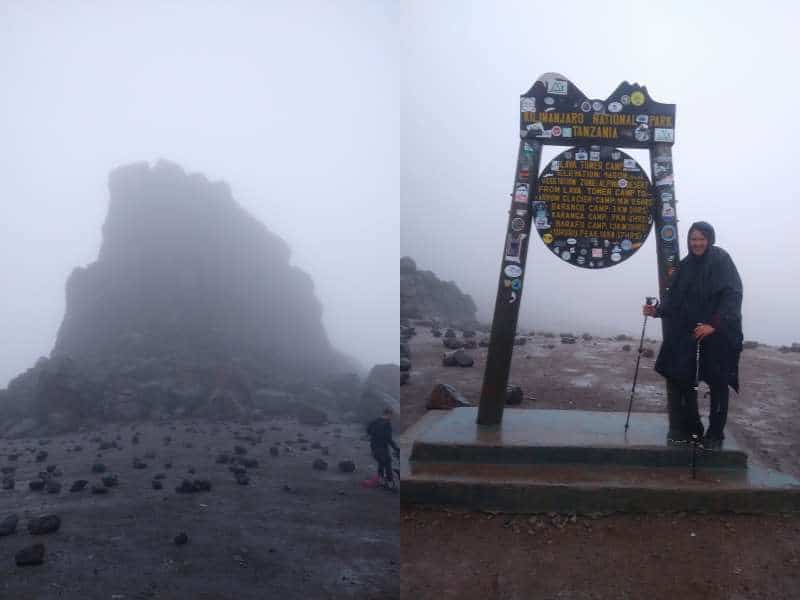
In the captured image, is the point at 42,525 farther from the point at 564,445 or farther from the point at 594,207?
the point at 594,207

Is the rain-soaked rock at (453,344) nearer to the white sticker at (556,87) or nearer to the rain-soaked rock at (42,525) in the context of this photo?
the white sticker at (556,87)

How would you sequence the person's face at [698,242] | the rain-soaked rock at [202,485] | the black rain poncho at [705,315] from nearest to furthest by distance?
the black rain poncho at [705,315] < the person's face at [698,242] < the rain-soaked rock at [202,485]

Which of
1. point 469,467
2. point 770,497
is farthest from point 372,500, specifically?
point 770,497

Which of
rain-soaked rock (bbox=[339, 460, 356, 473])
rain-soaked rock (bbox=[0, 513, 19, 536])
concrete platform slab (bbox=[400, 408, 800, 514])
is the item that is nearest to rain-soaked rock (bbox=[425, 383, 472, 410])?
rain-soaked rock (bbox=[339, 460, 356, 473])

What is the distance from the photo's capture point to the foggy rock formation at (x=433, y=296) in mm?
28125

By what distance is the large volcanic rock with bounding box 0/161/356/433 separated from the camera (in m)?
6.33

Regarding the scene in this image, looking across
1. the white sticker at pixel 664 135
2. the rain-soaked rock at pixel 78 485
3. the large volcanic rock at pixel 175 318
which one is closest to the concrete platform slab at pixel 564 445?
the white sticker at pixel 664 135

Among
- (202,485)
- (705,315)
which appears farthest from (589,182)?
(202,485)

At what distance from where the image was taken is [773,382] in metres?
7.59

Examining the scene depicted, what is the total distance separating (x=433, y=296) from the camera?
3133 centimetres

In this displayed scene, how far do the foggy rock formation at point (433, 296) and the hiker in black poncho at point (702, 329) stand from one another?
21.7m

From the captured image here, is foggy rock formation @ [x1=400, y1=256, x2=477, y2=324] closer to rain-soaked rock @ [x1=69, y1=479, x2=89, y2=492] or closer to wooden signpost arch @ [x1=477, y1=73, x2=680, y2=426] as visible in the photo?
wooden signpost arch @ [x1=477, y1=73, x2=680, y2=426]

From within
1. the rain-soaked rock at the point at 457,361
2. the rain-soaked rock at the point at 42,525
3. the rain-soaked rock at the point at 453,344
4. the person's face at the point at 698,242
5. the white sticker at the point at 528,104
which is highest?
the white sticker at the point at 528,104

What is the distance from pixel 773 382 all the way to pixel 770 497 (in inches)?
208
